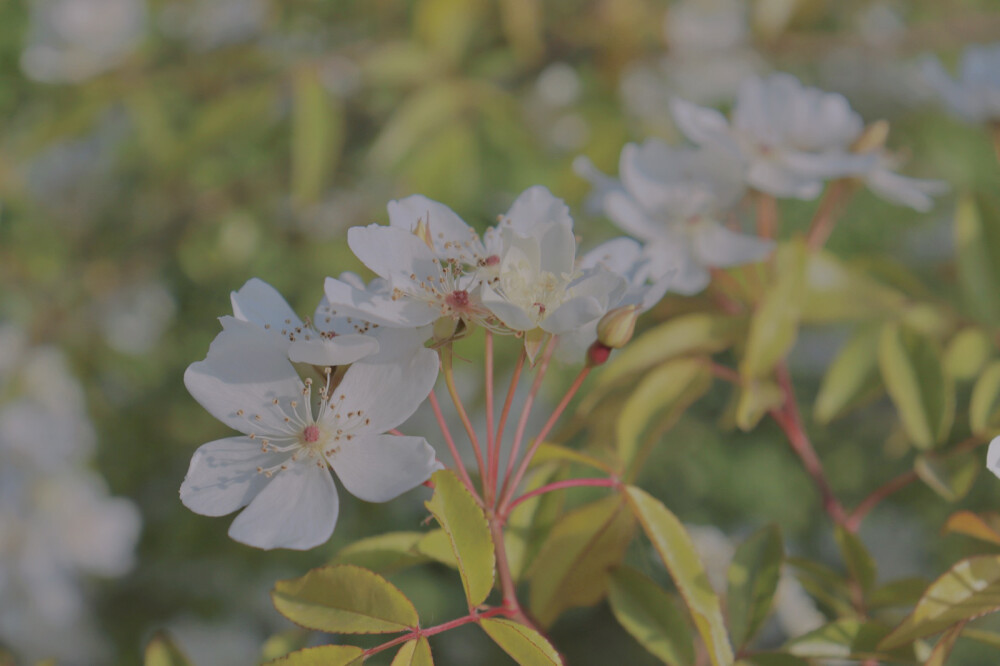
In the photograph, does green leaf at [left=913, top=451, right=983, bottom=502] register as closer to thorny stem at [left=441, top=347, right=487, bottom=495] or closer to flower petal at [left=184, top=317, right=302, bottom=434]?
thorny stem at [left=441, top=347, right=487, bottom=495]

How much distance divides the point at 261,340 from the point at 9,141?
142cm

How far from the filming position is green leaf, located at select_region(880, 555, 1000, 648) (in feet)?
1.58

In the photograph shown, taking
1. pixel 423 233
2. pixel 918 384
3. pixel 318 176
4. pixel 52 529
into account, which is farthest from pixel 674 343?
pixel 52 529

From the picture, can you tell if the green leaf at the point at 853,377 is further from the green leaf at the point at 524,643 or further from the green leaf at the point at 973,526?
the green leaf at the point at 524,643

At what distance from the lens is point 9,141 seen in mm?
1601

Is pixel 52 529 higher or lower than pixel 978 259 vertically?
lower

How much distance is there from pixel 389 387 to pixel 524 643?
17 cm

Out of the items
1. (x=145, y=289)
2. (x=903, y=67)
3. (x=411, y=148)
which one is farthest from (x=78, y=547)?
(x=903, y=67)

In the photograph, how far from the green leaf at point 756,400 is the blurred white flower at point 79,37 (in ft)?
4.12

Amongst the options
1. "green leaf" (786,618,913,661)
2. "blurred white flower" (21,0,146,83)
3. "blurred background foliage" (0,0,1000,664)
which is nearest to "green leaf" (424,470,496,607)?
"green leaf" (786,618,913,661)

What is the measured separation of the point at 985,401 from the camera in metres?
0.64

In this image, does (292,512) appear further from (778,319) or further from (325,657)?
(778,319)

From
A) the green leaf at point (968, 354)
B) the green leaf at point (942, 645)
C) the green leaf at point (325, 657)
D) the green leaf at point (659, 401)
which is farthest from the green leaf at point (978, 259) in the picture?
the green leaf at point (325, 657)

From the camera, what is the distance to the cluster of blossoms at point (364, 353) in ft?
1.55
